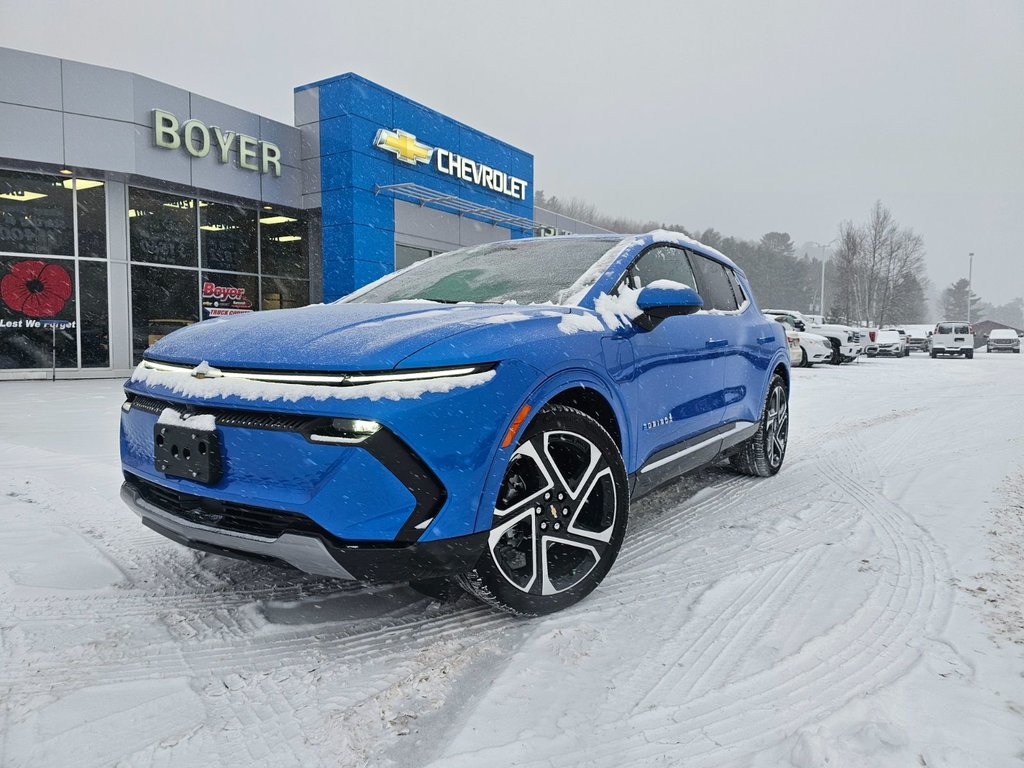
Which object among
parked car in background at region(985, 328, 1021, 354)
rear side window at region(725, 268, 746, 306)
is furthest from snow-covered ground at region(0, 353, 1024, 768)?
parked car in background at region(985, 328, 1021, 354)

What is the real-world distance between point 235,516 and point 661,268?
97.8 inches

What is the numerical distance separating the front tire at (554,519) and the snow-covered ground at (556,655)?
13 centimetres

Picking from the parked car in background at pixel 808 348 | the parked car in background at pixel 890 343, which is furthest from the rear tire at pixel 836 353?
the parked car in background at pixel 890 343

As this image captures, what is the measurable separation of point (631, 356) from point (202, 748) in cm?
206

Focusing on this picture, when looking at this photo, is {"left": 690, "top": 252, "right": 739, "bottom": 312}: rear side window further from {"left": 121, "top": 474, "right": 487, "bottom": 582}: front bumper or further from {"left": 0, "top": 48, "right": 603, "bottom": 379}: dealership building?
{"left": 0, "top": 48, "right": 603, "bottom": 379}: dealership building

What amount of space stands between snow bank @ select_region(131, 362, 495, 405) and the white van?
33.7 meters

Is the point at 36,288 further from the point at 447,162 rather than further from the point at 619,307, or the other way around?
the point at 619,307

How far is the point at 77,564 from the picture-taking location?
9.59 feet

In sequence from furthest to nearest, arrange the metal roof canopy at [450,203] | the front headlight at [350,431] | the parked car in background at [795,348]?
1. the parked car in background at [795,348]
2. the metal roof canopy at [450,203]
3. the front headlight at [350,431]

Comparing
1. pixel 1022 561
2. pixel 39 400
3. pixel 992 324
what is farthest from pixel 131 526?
pixel 992 324

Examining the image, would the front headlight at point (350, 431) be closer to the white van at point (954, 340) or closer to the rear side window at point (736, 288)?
the rear side window at point (736, 288)

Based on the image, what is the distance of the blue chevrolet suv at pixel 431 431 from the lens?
1.94 m

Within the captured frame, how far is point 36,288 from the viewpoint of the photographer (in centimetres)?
1334

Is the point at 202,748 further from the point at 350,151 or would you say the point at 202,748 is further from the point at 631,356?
the point at 350,151
